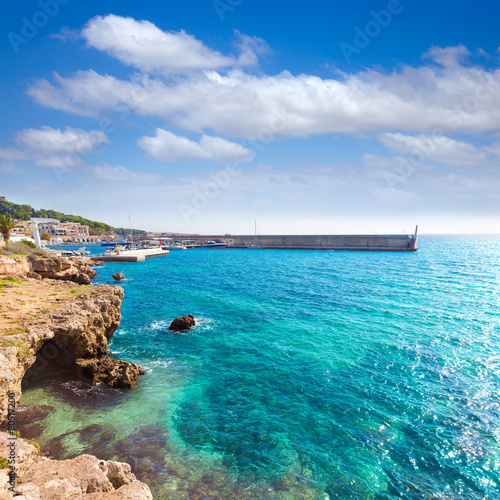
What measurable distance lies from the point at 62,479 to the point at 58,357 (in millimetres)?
15446

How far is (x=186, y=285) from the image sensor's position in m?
55.4

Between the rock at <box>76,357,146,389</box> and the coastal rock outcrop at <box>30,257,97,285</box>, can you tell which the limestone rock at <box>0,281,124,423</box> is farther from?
the coastal rock outcrop at <box>30,257,97,285</box>

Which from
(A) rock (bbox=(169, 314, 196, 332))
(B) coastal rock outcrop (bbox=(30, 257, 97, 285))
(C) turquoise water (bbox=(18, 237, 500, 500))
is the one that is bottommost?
(C) turquoise water (bbox=(18, 237, 500, 500))

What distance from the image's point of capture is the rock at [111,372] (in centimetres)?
1862

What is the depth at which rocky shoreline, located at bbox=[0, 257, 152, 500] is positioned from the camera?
7.91 metres

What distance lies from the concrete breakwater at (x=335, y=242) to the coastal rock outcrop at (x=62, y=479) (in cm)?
14678

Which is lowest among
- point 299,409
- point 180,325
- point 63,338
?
point 299,409

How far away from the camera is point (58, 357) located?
20.2 m

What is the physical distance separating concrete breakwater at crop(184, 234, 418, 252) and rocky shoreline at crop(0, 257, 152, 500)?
455 ft

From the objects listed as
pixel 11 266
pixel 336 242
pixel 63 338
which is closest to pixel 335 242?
pixel 336 242

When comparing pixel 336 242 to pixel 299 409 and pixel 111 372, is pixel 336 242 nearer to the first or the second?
pixel 299 409

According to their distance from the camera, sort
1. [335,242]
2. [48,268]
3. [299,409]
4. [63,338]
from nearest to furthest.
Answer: [299,409], [63,338], [48,268], [335,242]

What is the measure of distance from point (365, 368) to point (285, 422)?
9458mm

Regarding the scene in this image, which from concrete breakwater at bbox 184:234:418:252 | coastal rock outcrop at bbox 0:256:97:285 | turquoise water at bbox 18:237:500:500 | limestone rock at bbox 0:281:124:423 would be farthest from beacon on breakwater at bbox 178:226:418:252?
limestone rock at bbox 0:281:124:423
